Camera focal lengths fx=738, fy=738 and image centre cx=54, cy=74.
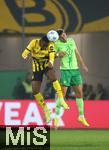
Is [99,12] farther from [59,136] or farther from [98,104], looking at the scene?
[59,136]

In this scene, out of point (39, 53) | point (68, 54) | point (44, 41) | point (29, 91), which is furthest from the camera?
point (29, 91)

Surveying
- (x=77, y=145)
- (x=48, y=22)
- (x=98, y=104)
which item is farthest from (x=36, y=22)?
(x=77, y=145)

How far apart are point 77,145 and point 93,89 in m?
8.95

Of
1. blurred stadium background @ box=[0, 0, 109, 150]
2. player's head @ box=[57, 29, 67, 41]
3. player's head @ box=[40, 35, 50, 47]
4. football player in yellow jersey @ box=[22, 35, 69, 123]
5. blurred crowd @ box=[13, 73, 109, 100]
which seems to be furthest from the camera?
blurred stadium background @ box=[0, 0, 109, 150]

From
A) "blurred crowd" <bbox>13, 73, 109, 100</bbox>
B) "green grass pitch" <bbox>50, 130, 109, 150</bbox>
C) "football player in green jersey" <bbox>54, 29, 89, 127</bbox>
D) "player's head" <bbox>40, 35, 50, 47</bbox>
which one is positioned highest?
"player's head" <bbox>40, 35, 50, 47</bbox>

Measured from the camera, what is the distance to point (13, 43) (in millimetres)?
22156

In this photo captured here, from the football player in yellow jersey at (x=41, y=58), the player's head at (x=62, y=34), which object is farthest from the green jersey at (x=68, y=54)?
the football player in yellow jersey at (x=41, y=58)

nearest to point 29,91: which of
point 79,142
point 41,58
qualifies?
point 41,58

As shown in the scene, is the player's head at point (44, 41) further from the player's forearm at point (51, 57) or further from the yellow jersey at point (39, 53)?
the player's forearm at point (51, 57)

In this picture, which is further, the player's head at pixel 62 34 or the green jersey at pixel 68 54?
the green jersey at pixel 68 54

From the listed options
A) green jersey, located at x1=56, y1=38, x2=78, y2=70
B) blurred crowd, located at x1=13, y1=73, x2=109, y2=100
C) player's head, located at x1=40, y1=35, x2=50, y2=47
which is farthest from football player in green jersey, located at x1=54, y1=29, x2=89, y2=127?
blurred crowd, located at x1=13, y1=73, x2=109, y2=100

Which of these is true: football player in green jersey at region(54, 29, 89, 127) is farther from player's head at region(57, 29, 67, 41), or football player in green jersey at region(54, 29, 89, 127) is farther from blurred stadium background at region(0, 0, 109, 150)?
blurred stadium background at region(0, 0, 109, 150)

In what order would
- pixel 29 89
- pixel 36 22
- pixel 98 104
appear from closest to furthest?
pixel 98 104 < pixel 29 89 < pixel 36 22

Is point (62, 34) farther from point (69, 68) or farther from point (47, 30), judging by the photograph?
point (47, 30)
